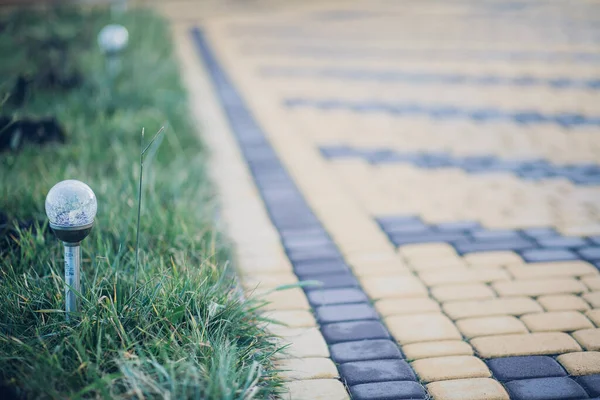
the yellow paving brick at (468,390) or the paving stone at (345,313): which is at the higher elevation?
the paving stone at (345,313)

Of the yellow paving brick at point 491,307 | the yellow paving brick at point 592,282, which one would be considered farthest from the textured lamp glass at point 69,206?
the yellow paving brick at point 592,282

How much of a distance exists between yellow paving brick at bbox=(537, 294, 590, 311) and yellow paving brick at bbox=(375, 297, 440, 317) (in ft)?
1.50

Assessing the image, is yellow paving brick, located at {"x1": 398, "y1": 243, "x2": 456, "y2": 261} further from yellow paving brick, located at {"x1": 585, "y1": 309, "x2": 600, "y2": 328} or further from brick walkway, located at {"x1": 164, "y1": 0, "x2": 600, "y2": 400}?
yellow paving brick, located at {"x1": 585, "y1": 309, "x2": 600, "y2": 328}

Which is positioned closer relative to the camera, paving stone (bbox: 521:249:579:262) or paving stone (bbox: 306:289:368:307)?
paving stone (bbox: 306:289:368:307)

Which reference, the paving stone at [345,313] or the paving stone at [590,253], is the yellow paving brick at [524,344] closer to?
the paving stone at [345,313]

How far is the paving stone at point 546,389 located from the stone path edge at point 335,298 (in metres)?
0.32

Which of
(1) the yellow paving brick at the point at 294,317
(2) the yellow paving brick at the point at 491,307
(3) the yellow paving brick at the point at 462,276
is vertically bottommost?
(2) the yellow paving brick at the point at 491,307

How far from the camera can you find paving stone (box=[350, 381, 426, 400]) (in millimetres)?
1914

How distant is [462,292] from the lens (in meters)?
2.54

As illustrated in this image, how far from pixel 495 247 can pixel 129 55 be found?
4096 millimetres

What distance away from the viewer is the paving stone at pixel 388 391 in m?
1.91

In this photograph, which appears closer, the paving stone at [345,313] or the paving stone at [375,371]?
the paving stone at [375,371]

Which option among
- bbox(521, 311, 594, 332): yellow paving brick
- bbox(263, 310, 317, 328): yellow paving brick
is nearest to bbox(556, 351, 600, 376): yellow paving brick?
bbox(521, 311, 594, 332): yellow paving brick

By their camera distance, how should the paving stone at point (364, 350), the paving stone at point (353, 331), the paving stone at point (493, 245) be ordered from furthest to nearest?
the paving stone at point (493, 245), the paving stone at point (353, 331), the paving stone at point (364, 350)
